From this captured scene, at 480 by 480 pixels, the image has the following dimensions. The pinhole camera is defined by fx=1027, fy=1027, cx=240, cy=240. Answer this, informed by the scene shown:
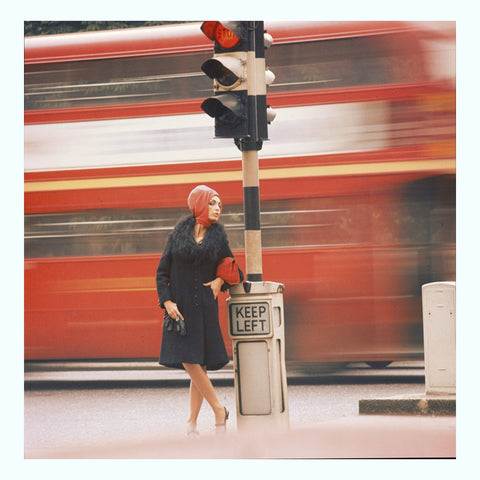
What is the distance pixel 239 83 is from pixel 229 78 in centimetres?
8

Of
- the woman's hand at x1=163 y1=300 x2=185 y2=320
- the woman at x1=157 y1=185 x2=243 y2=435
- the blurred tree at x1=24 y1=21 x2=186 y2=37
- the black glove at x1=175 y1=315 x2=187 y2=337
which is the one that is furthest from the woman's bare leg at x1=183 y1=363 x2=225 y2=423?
the blurred tree at x1=24 y1=21 x2=186 y2=37

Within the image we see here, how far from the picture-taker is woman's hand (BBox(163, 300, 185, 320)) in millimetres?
7031

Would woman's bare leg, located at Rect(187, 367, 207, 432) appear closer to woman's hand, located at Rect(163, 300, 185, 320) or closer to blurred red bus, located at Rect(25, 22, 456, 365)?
woman's hand, located at Rect(163, 300, 185, 320)

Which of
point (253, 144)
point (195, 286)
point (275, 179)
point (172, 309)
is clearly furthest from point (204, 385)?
point (275, 179)

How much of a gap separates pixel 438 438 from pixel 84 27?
4.74m

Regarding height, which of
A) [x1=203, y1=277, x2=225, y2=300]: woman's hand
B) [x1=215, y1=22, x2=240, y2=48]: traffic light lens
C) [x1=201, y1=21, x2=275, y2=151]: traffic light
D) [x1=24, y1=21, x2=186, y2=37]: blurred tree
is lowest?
[x1=203, y1=277, x2=225, y2=300]: woman's hand

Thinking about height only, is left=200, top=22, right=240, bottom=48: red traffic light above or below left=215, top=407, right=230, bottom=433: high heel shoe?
above

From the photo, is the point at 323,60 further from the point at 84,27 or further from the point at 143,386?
the point at 143,386

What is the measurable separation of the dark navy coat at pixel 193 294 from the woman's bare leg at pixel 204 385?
8 centimetres

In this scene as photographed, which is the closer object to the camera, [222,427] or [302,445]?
[302,445]

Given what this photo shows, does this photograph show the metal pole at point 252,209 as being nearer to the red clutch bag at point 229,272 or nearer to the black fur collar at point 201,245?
the red clutch bag at point 229,272

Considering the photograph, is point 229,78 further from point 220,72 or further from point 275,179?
point 275,179

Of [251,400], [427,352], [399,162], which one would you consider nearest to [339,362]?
[427,352]

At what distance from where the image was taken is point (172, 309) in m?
7.03
